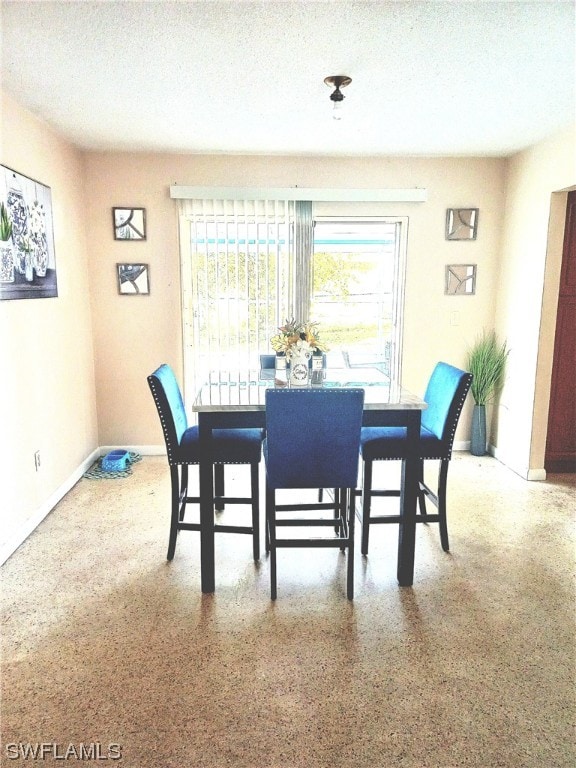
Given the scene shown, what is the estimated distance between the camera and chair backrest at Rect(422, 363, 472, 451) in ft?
8.63

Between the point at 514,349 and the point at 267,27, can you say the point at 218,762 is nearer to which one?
the point at 267,27

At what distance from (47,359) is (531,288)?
351 centimetres

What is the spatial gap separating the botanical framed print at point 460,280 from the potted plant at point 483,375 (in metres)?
0.42

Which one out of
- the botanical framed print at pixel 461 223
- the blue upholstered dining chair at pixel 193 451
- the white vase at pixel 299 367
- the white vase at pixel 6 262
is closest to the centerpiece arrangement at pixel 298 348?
the white vase at pixel 299 367

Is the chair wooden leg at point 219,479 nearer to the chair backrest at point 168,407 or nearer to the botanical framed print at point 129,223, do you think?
the chair backrest at point 168,407

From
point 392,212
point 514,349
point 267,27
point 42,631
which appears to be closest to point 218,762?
point 42,631

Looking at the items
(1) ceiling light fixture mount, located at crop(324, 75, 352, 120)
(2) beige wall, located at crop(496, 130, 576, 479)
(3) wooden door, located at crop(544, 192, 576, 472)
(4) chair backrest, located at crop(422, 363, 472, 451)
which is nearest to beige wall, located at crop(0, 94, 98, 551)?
(1) ceiling light fixture mount, located at crop(324, 75, 352, 120)

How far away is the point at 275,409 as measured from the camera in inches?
86.7

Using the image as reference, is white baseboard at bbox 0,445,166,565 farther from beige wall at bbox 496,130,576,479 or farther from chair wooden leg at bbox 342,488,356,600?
beige wall at bbox 496,130,576,479

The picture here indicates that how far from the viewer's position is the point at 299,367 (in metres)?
2.73

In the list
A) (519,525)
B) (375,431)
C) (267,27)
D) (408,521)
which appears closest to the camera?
(267,27)

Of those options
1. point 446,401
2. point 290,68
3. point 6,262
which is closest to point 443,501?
point 446,401

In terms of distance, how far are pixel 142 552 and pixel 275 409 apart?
127 cm

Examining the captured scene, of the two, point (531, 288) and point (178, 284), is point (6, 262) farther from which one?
point (531, 288)
